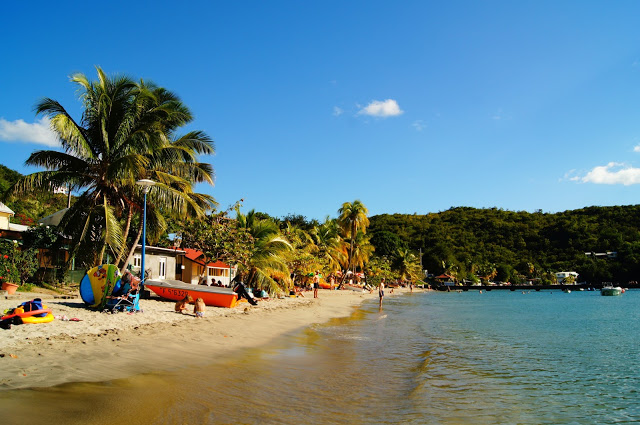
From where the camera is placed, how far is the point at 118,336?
8.95m

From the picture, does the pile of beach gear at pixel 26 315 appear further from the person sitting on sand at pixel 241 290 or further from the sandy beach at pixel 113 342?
the person sitting on sand at pixel 241 290

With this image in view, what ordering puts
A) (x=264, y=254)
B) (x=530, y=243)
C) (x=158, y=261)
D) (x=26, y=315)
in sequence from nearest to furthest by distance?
(x=26, y=315) < (x=264, y=254) < (x=158, y=261) < (x=530, y=243)

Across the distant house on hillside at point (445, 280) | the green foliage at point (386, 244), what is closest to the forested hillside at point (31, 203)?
the green foliage at point (386, 244)

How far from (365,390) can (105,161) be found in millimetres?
13769

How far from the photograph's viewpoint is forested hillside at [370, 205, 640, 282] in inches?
3519

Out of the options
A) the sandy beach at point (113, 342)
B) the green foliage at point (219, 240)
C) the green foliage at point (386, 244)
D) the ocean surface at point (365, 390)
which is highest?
the green foliage at point (386, 244)

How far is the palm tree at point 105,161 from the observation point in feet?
50.2

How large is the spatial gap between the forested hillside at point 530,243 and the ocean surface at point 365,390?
246ft

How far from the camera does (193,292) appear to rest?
16.2 meters

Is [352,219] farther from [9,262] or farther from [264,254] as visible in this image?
[9,262]

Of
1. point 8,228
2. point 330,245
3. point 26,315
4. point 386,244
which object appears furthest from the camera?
point 386,244

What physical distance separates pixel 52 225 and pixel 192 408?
17.1m

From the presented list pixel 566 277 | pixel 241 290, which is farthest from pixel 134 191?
pixel 566 277

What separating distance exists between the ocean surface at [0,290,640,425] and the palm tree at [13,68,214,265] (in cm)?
835
